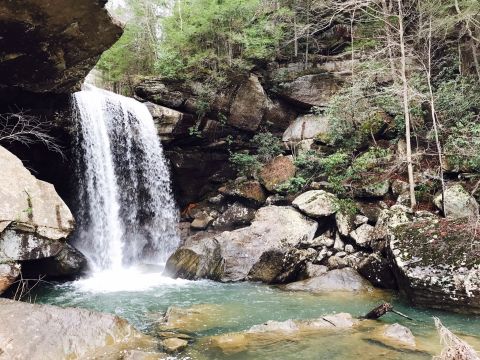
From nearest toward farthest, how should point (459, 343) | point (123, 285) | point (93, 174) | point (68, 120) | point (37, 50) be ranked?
point (459, 343)
point (37, 50)
point (123, 285)
point (68, 120)
point (93, 174)

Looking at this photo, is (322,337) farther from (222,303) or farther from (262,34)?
(262,34)

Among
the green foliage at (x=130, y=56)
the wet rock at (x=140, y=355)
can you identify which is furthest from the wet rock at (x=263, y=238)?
the green foliage at (x=130, y=56)

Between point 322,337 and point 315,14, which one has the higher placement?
point 315,14

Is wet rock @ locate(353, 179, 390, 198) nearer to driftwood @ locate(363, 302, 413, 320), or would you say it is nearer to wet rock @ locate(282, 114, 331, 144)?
wet rock @ locate(282, 114, 331, 144)

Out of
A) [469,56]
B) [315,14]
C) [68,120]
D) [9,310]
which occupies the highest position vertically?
[315,14]

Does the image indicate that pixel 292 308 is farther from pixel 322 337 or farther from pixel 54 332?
pixel 54 332

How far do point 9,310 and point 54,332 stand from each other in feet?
2.67

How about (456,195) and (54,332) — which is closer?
(54,332)

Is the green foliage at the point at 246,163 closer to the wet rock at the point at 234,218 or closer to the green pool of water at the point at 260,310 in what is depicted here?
the wet rock at the point at 234,218

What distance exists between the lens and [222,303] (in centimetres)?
916

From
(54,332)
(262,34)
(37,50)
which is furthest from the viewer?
(262,34)

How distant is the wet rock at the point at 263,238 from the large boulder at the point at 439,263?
363 cm

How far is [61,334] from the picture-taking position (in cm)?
564

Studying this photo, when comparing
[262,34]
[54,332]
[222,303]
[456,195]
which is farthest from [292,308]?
[262,34]
